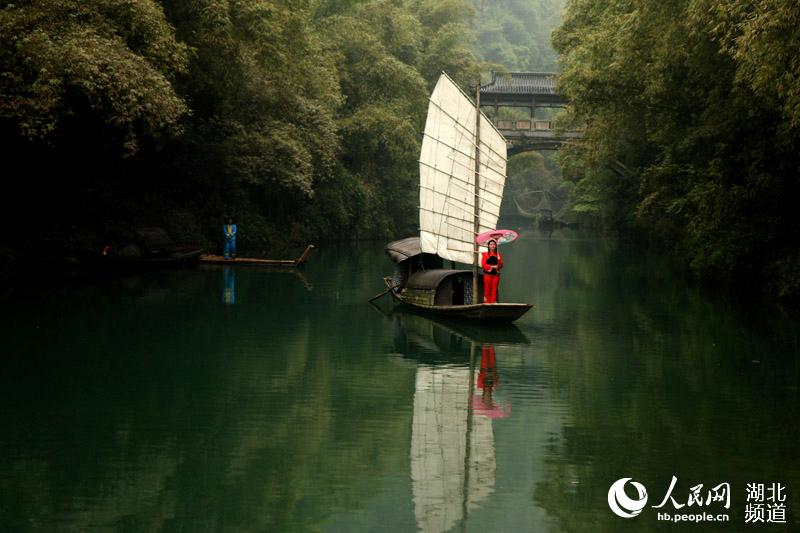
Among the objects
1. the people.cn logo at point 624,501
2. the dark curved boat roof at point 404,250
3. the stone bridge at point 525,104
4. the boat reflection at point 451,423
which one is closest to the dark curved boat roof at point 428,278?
the dark curved boat roof at point 404,250

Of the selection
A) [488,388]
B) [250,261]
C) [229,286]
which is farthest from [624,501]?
[250,261]

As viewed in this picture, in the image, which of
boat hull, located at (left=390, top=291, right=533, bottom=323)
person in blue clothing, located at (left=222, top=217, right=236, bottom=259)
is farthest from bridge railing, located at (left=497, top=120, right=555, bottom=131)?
boat hull, located at (left=390, top=291, right=533, bottom=323)

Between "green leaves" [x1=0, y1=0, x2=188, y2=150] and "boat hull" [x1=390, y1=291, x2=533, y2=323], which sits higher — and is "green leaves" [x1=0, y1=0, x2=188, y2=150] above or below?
above

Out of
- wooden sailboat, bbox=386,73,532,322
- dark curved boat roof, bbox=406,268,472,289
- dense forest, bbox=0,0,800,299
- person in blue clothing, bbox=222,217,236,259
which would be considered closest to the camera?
dark curved boat roof, bbox=406,268,472,289

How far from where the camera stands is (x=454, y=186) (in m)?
16.9

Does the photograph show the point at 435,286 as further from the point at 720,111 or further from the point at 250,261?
the point at 250,261

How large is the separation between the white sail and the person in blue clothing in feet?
27.1

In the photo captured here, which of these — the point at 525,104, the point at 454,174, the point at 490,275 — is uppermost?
the point at 525,104

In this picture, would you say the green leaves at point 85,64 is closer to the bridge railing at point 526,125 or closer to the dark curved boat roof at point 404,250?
the dark curved boat roof at point 404,250

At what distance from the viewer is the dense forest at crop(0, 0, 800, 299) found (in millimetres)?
16469

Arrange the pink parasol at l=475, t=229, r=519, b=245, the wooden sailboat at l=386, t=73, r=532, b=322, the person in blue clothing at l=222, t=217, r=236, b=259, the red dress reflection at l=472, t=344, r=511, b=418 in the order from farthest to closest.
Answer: the person in blue clothing at l=222, t=217, r=236, b=259 → the wooden sailboat at l=386, t=73, r=532, b=322 → the pink parasol at l=475, t=229, r=519, b=245 → the red dress reflection at l=472, t=344, r=511, b=418

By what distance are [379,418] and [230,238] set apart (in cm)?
1648

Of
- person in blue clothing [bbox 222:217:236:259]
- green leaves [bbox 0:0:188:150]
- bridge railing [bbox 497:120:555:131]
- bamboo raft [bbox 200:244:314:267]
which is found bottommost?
bamboo raft [bbox 200:244:314:267]

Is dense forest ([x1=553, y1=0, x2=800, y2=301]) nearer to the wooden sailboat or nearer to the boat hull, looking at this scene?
the wooden sailboat
